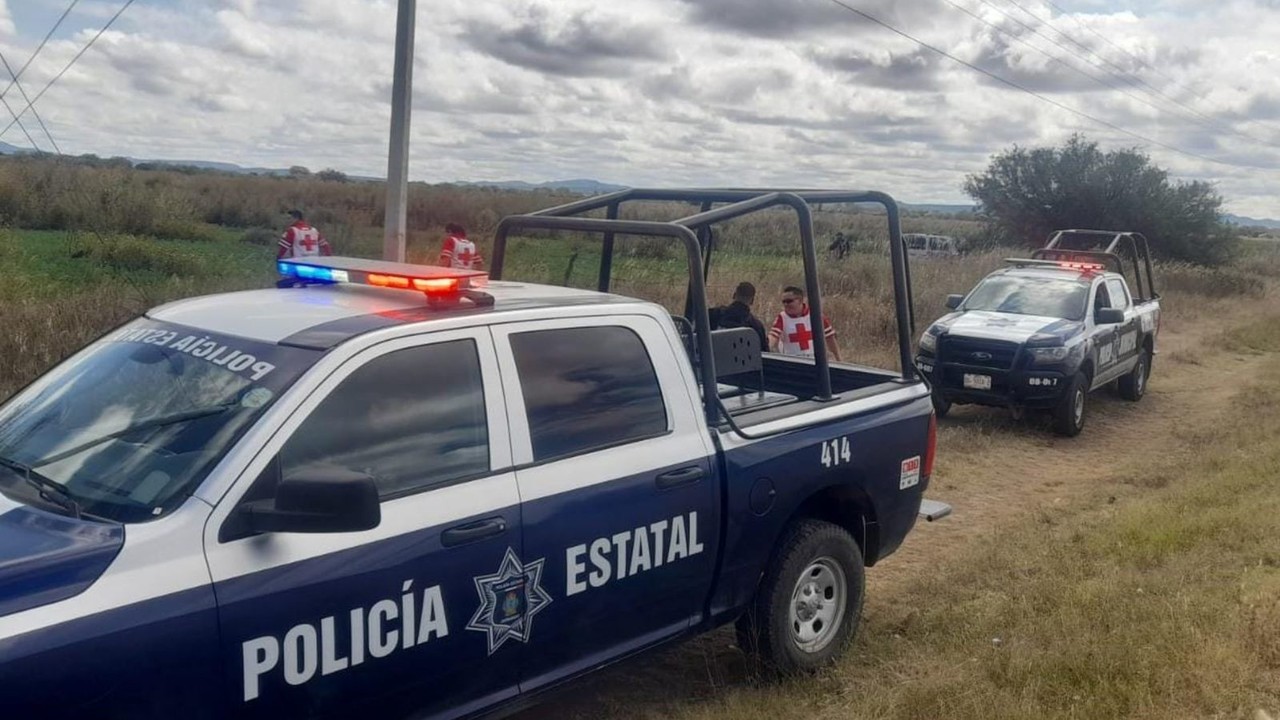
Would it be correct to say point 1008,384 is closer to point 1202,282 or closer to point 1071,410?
point 1071,410

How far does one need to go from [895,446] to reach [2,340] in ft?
27.1

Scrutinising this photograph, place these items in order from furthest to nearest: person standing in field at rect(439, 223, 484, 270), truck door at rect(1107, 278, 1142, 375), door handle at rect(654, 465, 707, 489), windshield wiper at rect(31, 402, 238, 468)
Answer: person standing in field at rect(439, 223, 484, 270), truck door at rect(1107, 278, 1142, 375), door handle at rect(654, 465, 707, 489), windshield wiper at rect(31, 402, 238, 468)

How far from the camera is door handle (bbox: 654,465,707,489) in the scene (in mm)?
4016

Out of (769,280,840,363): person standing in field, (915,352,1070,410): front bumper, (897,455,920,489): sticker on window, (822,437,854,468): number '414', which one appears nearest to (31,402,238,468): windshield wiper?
(822,437,854,468): number '414'

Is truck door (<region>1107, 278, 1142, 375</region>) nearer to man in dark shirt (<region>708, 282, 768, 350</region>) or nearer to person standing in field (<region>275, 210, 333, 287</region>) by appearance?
man in dark shirt (<region>708, 282, 768, 350</region>)

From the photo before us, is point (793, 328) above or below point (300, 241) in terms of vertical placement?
below

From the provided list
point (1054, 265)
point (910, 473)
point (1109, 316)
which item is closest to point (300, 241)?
point (1054, 265)

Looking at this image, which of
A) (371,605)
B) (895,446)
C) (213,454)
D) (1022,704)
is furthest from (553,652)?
(895,446)

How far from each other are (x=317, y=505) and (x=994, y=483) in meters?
7.65

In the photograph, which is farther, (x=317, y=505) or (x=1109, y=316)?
(x=1109, y=316)

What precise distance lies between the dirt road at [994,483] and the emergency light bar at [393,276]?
1.42 meters

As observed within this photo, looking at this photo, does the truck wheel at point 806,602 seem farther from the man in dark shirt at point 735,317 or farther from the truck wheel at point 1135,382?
the truck wheel at point 1135,382

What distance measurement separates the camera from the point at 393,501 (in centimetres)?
324

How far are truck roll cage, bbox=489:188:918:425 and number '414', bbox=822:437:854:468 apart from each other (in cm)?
23
